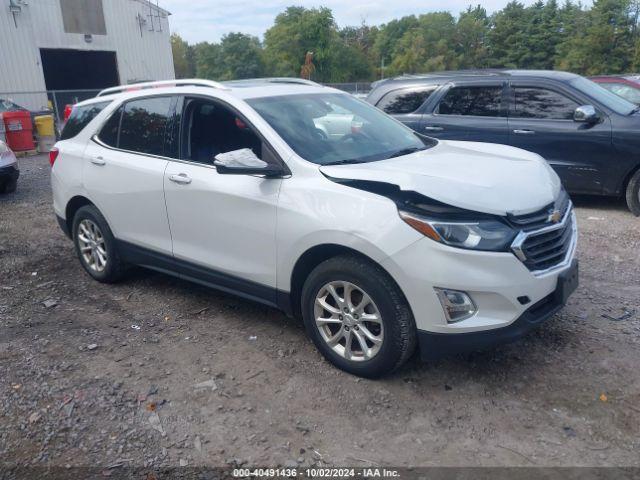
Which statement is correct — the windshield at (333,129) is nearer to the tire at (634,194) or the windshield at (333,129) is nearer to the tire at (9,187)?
the tire at (634,194)

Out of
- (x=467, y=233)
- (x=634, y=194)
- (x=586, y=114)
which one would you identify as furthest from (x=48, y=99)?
(x=467, y=233)

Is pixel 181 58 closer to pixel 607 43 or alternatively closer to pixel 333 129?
pixel 607 43

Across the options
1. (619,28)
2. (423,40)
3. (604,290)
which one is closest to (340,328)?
(604,290)

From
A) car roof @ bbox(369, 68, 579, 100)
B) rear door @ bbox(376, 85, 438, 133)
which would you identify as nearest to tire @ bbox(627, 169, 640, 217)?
car roof @ bbox(369, 68, 579, 100)

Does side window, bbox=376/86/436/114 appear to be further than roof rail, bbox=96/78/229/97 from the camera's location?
Yes

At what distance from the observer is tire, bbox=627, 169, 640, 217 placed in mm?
6824

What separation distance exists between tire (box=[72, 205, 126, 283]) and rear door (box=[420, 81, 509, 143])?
15.3 feet

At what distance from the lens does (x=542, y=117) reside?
736 cm

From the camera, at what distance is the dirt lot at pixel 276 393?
2949 mm

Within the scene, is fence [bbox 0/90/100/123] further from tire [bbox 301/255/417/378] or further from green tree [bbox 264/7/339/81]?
green tree [bbox 264/7/339/81]

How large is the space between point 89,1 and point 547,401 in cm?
2840

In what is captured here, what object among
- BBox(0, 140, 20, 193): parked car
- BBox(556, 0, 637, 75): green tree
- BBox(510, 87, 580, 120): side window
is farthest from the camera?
BBox(556, 0, 637, 75): green tree

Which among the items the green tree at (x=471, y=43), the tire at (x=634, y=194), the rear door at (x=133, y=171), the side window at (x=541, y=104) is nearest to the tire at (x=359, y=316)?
the rear door at (x=133, y=171)

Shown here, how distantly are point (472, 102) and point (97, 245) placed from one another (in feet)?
17.3
